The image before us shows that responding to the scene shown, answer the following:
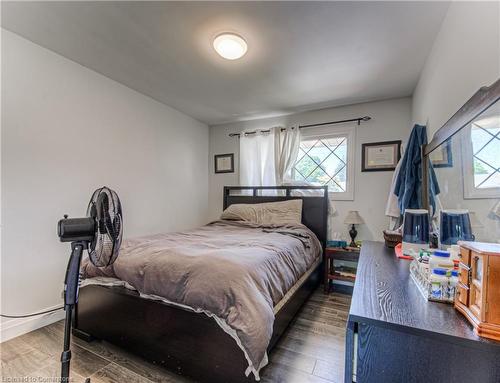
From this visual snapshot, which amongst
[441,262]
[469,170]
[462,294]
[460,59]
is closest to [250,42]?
[460,59]

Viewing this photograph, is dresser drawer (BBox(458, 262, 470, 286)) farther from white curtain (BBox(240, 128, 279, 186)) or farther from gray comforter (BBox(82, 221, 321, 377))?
white curtain (BBox(240, 128, 279, 186))

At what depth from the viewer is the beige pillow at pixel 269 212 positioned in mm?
3059

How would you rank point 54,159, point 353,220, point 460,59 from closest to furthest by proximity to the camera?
point 460,59 → point 54,159 → point 353,220

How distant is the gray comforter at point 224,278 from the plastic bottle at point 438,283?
0.78m

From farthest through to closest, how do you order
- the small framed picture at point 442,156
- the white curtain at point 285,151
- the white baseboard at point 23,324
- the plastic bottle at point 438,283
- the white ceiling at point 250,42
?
1. the white curtain at point 285,151
2. the white baseboard at point 23,324
3. the white ceiling at point 250,42
4. the small framed picture at point 442,156
5. the plastic bottle at point 438,283

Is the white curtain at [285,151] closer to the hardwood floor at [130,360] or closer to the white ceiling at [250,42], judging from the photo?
the white ceiling at [250,42]

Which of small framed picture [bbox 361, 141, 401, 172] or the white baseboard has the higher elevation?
small framed picture [bbox 361, 141, 401, 172]

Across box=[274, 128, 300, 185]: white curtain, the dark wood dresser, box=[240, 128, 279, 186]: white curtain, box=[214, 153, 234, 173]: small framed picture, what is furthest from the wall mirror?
box=[214, 153, 234, 173]: small framed picture

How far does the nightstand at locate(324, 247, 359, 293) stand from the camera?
2689mm

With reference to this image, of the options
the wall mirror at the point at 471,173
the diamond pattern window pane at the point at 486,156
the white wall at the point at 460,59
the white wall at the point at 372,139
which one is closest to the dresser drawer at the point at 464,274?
the wall mirror at the point at 471,173

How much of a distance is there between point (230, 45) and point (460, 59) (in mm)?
1507

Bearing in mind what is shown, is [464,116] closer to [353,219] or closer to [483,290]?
[483,290]

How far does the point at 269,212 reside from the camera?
3174 millimetres

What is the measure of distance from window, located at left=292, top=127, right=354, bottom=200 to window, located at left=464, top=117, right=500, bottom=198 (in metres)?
2.07
